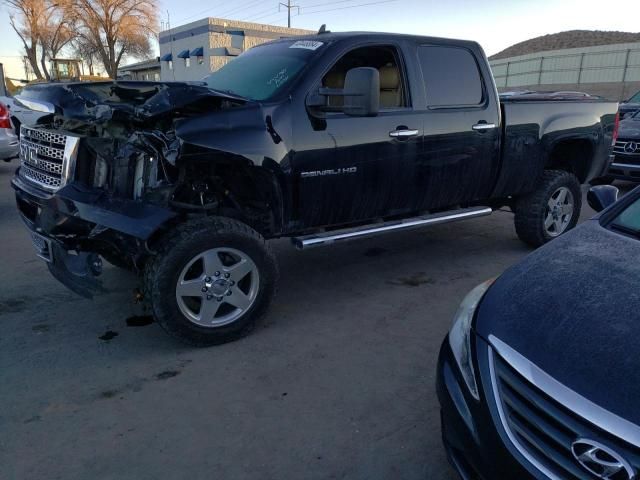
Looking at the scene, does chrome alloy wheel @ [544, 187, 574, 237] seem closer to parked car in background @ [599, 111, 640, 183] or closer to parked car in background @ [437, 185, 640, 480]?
parked car in background @ [437, 185, 640, 480]

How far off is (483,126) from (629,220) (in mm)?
2320

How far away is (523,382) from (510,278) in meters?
0.65

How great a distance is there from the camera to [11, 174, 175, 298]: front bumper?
3117 millimetres

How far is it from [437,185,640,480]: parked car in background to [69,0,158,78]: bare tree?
4551 centimetres

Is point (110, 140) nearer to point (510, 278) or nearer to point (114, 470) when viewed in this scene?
point (114, 470)

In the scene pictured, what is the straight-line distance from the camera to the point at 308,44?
4113mm

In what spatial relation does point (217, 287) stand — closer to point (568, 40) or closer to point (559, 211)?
point (559, 211)

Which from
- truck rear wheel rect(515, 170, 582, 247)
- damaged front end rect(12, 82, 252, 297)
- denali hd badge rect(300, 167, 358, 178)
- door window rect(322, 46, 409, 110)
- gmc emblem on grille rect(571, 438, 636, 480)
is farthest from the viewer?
truck rear wheel rect(515, 170, 582, 247)

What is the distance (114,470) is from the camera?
2369mm

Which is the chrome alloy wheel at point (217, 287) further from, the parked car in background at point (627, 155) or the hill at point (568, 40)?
the hill at point (568, 40)

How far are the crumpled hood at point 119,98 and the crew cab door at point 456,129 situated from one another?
1.72m

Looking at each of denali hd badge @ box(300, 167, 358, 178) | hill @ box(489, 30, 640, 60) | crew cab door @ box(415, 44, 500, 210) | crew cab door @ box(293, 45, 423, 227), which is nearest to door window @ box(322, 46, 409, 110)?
crew cab door @ box(293, 45, 423, 227)

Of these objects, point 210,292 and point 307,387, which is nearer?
point 307,387

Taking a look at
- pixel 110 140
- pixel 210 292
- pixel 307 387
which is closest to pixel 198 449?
pixel 307 387
